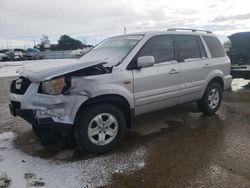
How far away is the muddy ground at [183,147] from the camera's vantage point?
3.65 metres

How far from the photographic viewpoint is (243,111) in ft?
22.5

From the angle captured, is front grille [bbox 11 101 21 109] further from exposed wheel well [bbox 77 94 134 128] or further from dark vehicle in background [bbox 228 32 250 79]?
dark vehicle in background [bbox 228 32 250 79]

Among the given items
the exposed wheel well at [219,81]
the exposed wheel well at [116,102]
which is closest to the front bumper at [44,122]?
the exposed wheel well at [116,102]

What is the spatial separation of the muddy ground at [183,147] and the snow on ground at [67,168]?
13 centimetres

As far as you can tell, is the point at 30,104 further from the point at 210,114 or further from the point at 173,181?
the point at 210,114

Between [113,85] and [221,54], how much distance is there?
11.0 feet

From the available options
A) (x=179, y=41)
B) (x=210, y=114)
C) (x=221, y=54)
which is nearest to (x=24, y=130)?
(x=179, y=41)

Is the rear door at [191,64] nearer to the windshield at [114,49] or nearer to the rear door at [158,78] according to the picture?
the rear door at [158,78]

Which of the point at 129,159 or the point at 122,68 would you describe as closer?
the point at 129,159

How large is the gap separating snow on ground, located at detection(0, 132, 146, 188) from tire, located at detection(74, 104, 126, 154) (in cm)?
20

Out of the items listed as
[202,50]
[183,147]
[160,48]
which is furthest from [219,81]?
[183,147]

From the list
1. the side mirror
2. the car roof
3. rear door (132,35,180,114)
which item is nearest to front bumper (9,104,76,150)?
rear door (132,35,180,114)

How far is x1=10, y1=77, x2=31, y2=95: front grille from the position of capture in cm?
459

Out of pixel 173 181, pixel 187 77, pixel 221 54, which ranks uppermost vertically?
pixel 221 54
